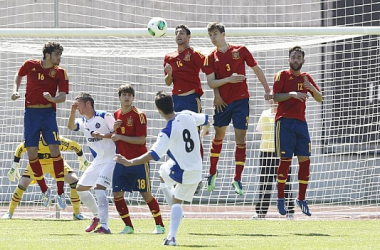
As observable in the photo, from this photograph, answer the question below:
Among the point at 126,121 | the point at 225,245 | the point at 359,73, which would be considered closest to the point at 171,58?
the point at 126,121

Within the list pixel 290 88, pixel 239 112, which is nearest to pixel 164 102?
pixel 239 112

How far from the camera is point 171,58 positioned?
12.7 meters

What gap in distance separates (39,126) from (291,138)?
3810 millimetres

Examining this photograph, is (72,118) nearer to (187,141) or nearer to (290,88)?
(187,141)

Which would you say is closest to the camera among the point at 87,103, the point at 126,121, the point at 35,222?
the point at 126,121

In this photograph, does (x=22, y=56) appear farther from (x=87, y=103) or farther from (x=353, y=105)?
(x=353, y=105)

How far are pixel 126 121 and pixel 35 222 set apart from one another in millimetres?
3012

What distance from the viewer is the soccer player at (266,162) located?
15156 millimetres

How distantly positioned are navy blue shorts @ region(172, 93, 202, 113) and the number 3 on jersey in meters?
2.81

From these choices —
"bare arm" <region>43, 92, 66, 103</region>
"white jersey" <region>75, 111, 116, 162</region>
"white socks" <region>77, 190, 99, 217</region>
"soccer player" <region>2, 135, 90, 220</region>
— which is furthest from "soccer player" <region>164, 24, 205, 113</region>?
"soccer player" <region>2, 135, 90, 220</region>

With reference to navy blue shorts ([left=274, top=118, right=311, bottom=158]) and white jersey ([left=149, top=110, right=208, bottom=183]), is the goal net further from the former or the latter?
white jersey ([left=149, top=110, right=208, bottom=183])

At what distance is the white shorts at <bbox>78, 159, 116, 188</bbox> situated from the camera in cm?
1159

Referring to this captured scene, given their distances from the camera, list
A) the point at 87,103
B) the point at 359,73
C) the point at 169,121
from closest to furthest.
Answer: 1. the point at 169,121
2. the point at 87,103
3. the point at 359,73

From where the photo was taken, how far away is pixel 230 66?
12477mm
